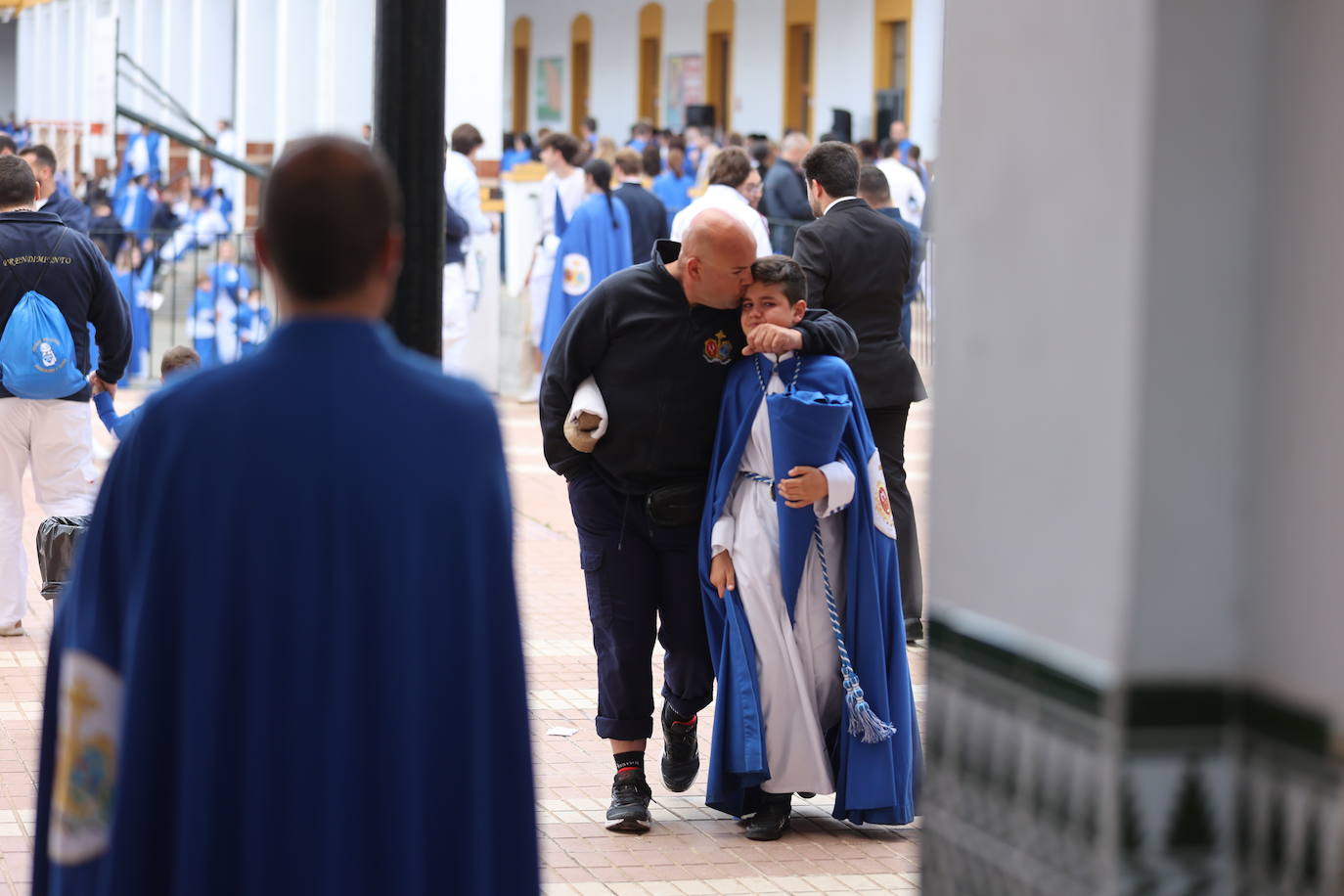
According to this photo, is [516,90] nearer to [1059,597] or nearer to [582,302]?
[582,302]

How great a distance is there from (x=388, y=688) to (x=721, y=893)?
2.93m

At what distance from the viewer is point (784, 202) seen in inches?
632

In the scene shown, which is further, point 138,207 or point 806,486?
point 138,207

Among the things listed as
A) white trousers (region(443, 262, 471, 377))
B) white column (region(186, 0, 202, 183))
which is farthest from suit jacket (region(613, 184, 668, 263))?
white column (region(186, 0, 202, 183))

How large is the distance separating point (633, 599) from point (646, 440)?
48 centimetres

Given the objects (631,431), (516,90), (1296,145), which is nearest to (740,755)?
(631,431)

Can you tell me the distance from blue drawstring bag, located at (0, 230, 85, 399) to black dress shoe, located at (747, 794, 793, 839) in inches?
147

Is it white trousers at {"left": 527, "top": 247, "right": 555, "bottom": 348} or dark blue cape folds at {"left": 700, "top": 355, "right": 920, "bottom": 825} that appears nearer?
dark blue cape folds at {"left": 700, "top": 355, "right": 920, "bottom": 825}

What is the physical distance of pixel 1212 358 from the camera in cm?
255

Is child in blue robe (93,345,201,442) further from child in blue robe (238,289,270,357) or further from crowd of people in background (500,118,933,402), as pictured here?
child in blue robe (238,289,270,357)

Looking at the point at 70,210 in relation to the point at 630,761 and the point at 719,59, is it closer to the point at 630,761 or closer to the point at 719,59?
the point at 630,761

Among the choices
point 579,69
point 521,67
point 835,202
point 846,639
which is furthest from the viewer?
point 521,67

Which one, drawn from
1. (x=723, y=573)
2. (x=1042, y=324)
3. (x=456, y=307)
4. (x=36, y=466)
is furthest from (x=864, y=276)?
(x=456, y=307)

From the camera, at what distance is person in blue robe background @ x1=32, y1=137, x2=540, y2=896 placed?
8.66 feet
